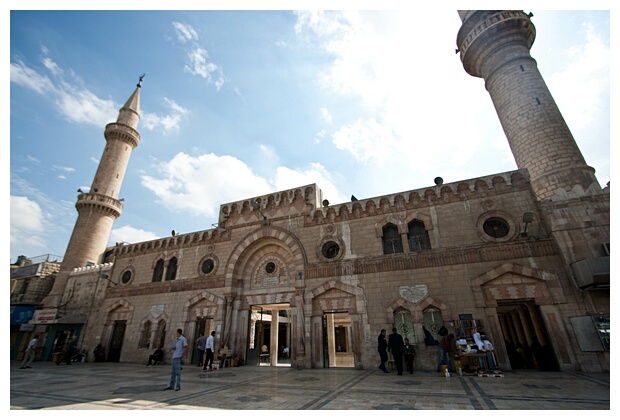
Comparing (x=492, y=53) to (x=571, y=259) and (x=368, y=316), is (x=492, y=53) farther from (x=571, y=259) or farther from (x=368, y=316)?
(x=368, y=316)

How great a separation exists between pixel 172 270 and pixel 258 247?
20.2 ft

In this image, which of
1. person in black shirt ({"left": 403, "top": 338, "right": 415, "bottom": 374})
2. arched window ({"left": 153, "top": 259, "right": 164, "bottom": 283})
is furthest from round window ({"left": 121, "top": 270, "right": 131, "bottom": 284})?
person in black shirt ({"left": 403, "top": 338, "right": 415, "bottom": 374})

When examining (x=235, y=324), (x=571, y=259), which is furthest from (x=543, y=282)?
(x=235, y=324)

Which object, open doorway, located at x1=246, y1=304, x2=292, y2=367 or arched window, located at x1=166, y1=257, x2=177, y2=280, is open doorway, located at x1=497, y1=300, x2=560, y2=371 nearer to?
open doorway, located at x1=246, y1=304, x2=292, y2=367

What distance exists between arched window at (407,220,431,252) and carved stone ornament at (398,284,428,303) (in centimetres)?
168

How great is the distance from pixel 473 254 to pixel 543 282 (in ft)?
7.91

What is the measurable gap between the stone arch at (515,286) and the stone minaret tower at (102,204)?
86.7ft

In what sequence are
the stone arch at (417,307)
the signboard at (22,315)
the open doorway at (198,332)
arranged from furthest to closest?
the signboard at (22,315)
the open doorway at (198,332)
the stone arch at (417,307)

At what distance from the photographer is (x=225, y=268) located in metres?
16.5

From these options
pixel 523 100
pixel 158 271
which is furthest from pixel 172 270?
pixel 523 100

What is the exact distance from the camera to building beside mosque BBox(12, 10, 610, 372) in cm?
1072

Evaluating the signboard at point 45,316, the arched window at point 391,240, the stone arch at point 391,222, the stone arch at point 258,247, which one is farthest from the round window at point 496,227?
the signboard at point 45,316

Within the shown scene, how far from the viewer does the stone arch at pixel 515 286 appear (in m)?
10.7

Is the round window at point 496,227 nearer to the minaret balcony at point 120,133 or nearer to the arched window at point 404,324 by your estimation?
the arched window at point 404,324
